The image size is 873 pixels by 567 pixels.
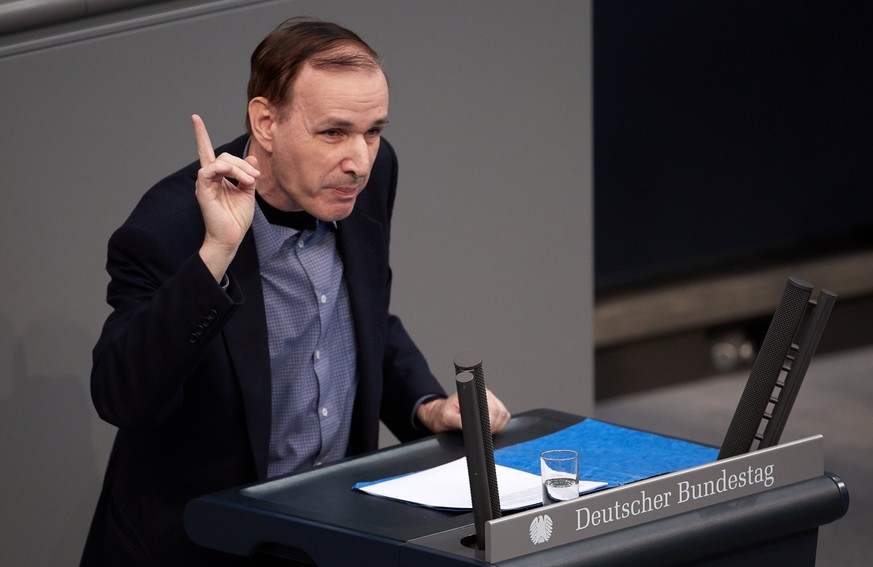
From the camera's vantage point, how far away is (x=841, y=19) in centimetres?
611

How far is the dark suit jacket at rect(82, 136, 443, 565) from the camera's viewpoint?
224 cm

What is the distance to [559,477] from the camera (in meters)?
2.04

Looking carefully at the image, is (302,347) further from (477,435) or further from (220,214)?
(477,435)

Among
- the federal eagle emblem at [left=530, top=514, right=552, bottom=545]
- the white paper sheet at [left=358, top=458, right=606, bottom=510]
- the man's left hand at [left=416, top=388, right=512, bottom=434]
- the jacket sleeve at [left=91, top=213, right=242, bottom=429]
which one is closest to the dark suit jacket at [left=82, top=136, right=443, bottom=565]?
the jacket sleeve at [left=91, top=213, right=242, bottom=429]

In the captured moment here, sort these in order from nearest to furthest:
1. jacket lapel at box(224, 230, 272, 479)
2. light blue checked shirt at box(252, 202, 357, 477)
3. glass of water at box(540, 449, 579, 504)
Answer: glass of water at box(540, 449, 579, 504)
jacket lapel at box(224, 230, 272, 479)
light blue checked shirt at box(252, 202, 357, 477)

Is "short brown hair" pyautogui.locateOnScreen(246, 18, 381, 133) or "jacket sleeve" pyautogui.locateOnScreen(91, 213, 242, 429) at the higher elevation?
"short brown hair" pyautogui.locateOnScreen(246, 18, 381, 133)

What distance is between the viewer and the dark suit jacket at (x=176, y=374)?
7.34ft

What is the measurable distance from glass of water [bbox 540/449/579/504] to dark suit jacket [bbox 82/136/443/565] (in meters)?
0.53

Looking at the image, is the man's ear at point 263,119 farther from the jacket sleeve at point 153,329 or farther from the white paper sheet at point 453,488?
the white paper sheet at point 453,488

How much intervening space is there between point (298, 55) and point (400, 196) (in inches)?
54.8

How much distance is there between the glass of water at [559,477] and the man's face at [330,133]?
0.64 metres

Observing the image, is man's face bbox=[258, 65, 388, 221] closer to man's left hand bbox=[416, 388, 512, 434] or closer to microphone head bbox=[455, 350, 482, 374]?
man's left hand bbox=[416, 388, 512, 434]

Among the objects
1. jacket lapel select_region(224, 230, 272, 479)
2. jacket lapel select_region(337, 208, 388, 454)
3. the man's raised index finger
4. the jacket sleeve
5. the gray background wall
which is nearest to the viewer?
the jacket sleeve

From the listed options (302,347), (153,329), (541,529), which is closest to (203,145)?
(153,329)
